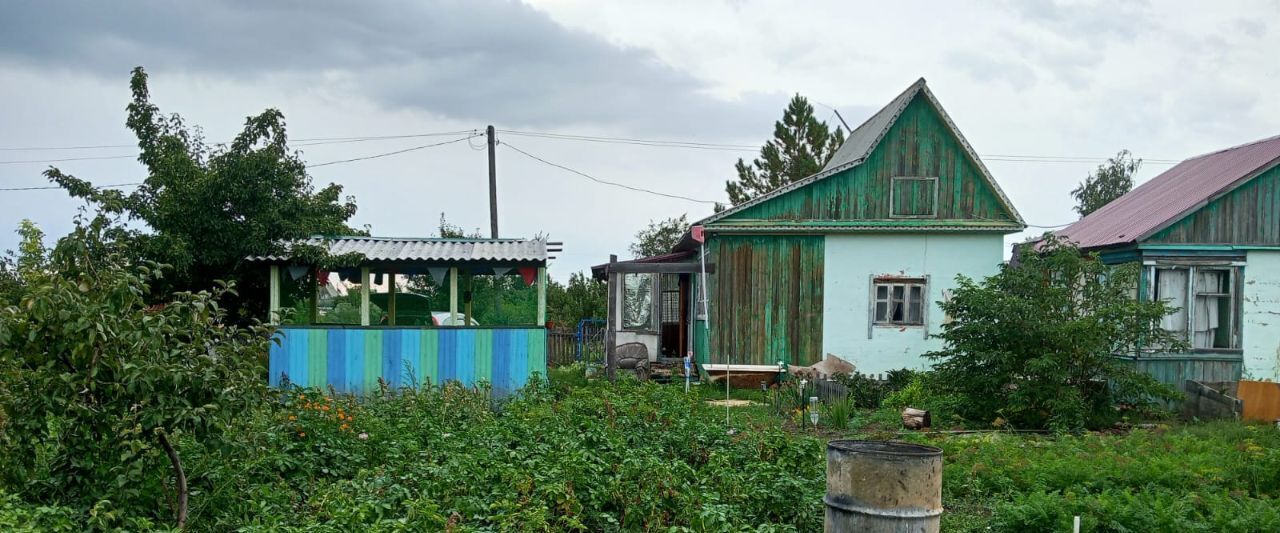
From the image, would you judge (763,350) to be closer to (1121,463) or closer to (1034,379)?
(1034,379)

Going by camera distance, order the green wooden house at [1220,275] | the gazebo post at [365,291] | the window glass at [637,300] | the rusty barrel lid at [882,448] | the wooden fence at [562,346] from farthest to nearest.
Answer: the window glass at [637,300], the wooden fence at [562,346], the green wooden house at [1220,275], the gazebo post at [365,291], the rusty barrel lid at [882,448]

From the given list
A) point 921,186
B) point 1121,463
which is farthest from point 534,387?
point 921,186

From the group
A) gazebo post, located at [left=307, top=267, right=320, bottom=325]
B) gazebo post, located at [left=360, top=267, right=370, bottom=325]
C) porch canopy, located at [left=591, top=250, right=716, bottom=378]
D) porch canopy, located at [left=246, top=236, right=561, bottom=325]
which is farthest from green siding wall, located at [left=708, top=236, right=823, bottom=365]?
gazebo post, located at [left=307, top=267, right=320, bottom=325]

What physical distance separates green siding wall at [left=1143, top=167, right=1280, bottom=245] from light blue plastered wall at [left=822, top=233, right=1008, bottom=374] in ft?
10.9

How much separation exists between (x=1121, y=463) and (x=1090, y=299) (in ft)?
14.1

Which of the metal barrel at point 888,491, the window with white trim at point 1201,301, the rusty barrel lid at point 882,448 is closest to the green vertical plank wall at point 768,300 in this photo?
the window with white trim at point 1201,301

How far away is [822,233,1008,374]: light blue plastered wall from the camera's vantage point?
1659 cm

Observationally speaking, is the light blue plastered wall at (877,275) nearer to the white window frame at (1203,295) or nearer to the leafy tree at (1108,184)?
the white window frame at (1203,295)

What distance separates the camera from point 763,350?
16562mm

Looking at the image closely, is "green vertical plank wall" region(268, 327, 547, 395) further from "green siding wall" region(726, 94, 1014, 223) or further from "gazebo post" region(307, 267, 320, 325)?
"green siding wall" region(726, 94, 1014, 223)

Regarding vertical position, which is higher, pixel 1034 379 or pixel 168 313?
pixel 168 313

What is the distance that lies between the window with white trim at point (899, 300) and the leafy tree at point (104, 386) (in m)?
12.3

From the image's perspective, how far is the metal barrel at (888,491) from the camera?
5262 millimetres

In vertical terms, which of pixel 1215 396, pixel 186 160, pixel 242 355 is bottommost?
pixel 1215 396
